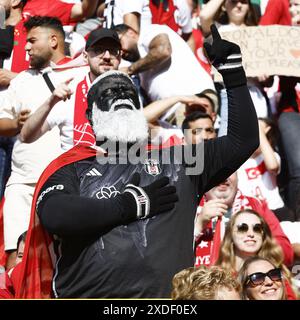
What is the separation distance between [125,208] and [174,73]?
3.38 m

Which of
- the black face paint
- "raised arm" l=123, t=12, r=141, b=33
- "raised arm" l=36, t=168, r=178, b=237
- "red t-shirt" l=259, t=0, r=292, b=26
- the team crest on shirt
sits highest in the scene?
"red t-shirt" l=259, t=0, r=292, b=26

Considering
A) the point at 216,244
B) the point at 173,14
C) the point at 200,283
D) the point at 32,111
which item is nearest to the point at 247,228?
the point at 216,244

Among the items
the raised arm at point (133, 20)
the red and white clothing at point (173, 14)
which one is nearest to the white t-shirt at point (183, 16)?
the red and white clothing at point (173, 14)

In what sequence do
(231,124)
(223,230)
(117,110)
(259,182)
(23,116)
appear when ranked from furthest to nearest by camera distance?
(259,182)
(23,116)
(223,230)
(117,110)
(231,124)

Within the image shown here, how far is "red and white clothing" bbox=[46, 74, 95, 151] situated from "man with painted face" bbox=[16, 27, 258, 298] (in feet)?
5.07

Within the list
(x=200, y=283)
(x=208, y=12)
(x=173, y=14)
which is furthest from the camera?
(x=173, y=14)

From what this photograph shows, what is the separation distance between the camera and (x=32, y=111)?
7.50 meters

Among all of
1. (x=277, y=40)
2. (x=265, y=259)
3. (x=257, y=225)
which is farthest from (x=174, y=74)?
(x=265, y=259)

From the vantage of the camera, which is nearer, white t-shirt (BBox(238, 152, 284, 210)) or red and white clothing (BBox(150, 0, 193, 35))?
white t-shirt (BBox(238, 152, 284, 210))

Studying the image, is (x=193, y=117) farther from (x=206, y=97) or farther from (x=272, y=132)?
(x=272, y=132)

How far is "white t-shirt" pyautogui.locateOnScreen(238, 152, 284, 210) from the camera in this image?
7.98 meters

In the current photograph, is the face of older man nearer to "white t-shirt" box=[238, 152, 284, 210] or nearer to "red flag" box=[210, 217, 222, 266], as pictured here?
"red flag" box=[210, 217, 222, 266]

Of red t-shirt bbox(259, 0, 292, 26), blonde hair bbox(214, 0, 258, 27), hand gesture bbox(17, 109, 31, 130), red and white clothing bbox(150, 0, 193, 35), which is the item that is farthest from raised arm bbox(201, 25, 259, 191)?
red t-shirt bbox(259, 0, 292, 26)

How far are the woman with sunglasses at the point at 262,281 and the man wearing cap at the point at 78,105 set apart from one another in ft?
5.57
